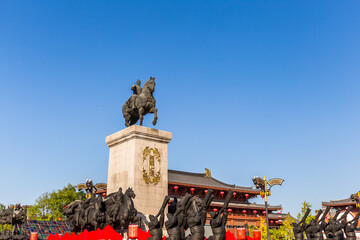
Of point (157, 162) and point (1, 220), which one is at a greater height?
point (157, 162)

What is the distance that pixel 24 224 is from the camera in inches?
690

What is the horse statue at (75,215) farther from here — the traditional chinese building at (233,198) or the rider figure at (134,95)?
the traditional chinese building at (233,198)

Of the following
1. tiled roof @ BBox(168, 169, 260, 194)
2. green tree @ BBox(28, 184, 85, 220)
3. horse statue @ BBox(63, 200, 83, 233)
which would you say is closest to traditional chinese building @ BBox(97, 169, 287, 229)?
tiled roof @ BBox(168, 169, 260, 194)

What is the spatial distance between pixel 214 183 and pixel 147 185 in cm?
3719

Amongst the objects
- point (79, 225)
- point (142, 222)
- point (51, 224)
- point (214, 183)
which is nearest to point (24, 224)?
point (51, 224)

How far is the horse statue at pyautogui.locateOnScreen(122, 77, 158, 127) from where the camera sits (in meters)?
16.5

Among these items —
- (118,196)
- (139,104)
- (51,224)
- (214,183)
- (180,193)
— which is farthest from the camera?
(214,183)

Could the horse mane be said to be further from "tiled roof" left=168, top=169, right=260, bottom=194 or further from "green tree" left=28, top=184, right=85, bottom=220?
"green tree" left=28, top=184, right=85, bottom=220

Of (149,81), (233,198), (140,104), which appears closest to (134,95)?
(140,104)

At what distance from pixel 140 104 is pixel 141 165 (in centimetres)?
304

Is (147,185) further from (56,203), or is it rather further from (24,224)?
(56,203)

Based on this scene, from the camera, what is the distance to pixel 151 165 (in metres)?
15.5

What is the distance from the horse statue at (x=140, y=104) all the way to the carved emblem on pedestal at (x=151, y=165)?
1.52 m

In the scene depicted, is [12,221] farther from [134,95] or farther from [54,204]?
[54,204]
